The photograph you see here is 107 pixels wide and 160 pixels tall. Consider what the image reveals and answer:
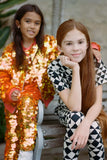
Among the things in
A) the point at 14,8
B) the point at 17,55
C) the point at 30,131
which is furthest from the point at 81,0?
the point at 30,131

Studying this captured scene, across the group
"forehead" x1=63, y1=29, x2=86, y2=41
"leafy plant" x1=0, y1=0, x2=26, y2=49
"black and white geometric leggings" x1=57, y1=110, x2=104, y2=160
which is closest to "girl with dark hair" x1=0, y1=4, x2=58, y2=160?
"black and white geometric leggings" x1=57, y1=110, x2=104, y2=160

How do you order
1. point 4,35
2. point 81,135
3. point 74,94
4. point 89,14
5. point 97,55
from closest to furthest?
point 81,135, point 74,94, point 97,55, point 4,35, point 89,14

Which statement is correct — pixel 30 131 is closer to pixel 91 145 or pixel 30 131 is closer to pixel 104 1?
pixel 91 145

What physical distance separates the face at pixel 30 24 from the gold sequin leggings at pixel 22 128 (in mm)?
639

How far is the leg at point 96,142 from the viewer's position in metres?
1.75

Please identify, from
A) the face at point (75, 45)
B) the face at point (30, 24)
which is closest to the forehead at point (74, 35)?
the face at point (75, 45)

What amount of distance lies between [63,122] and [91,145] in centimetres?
39

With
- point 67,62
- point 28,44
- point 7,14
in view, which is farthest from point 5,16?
point 67,62

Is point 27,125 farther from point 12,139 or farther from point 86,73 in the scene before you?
point 86,73

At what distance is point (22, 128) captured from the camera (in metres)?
2.03

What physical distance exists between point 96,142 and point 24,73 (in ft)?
3.23

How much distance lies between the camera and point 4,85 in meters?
2.21

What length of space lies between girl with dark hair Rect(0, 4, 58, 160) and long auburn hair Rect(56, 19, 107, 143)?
397 mm

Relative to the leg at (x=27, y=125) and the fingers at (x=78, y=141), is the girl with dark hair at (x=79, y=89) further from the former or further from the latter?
the leg at (x=27, y=125)
